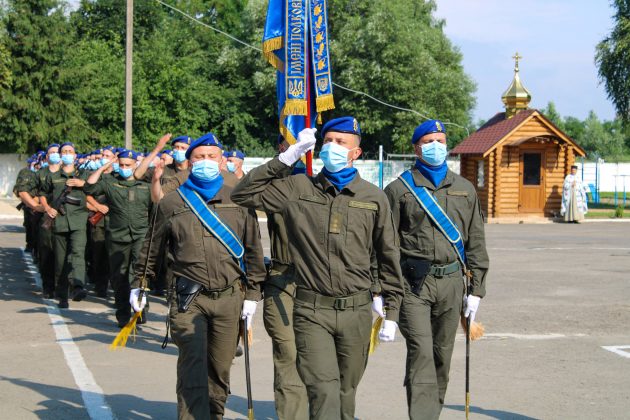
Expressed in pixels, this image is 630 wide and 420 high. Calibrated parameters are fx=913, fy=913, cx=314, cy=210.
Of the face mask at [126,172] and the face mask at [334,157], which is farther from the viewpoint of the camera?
the face mask at [126,172]

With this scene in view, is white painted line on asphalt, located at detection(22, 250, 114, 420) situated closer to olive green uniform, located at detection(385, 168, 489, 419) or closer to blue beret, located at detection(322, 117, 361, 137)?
olive green uniform, located at detection(385, 168, 489, 419)

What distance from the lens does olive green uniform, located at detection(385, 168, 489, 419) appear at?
576 centimetres

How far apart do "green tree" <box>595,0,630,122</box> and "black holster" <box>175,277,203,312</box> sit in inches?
1537

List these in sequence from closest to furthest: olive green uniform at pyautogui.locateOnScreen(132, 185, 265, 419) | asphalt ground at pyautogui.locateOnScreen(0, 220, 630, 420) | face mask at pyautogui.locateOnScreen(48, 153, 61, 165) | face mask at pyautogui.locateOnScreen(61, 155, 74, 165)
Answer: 1. olive green uniform at pyautogui.locateOnScreen(132, 185, 265, 419)
2. asphalt ground at pyautogui.locateOnScreen(0, 220, 630, 420)
3. face mask at pyautogui.locateOnScreen(61, 155, 74, 165)
4. face mask at pyautogui.locateOnScreen(48, 153, 61, 165)

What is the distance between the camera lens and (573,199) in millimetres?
30953

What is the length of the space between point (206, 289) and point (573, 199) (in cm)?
2694

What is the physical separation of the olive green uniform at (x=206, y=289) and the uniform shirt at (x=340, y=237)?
71 cm

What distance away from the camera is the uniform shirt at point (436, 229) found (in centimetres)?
602

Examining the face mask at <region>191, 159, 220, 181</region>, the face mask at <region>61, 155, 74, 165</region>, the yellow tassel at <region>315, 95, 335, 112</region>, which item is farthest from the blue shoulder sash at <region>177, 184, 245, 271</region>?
the face mask at <region>61, 155, 74, 165</region>

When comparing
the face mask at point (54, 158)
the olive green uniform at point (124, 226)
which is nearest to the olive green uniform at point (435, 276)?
the olive green uniform at point (124, 226)

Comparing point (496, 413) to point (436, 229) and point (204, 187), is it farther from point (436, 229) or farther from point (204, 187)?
point (204, 187)

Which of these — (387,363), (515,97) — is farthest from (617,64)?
(387,363)

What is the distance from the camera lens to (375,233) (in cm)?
519

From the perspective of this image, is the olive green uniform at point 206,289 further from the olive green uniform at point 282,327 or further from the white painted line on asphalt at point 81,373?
the white painted line on asphalt at point 81,373
